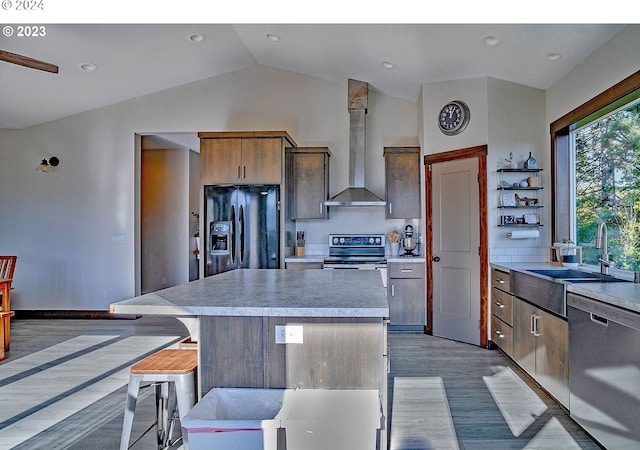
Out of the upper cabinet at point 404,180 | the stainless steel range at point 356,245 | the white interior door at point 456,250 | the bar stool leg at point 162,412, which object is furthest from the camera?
the stainless steel range at point 356,245

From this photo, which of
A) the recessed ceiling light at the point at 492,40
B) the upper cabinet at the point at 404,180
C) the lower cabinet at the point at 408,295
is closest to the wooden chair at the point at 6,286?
the lower cabinet at the point at 408,295

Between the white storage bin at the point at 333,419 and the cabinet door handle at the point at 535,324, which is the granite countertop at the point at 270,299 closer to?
the white storage bin at the point at 333,419

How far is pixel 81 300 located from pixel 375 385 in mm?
5441

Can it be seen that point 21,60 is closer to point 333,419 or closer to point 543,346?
point 333,419

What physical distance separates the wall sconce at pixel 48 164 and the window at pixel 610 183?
6447 millimetres

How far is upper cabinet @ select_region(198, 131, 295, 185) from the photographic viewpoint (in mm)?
4902

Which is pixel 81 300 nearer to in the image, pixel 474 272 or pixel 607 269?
pixel 474 272

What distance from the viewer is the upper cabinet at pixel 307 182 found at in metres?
5.25

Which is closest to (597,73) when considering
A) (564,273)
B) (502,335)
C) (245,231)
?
(564,273)

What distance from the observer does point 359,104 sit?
5.36 meters

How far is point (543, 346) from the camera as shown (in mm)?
3006

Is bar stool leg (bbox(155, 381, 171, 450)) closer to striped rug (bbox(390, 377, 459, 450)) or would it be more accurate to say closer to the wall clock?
striped rug (bbox(390, 377, 459, 450))

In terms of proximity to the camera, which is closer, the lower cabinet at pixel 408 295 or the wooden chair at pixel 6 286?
the wooden chair at pixel 6 286
